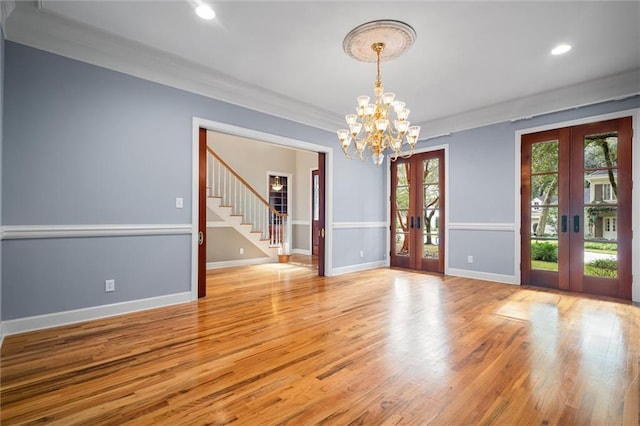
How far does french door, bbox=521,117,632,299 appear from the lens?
13.3 ft

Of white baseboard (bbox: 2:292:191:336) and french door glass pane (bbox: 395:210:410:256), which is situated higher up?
french door glass pane (bbox: 395:210:410:256)

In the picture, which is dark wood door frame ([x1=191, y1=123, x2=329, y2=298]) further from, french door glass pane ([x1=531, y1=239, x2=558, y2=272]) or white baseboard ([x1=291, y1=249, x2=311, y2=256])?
white baseboard ([x1=291, y1=249, x2=311, y2=256])

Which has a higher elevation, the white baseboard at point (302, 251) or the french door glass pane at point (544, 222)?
the french door glass pane at point (544, 222)

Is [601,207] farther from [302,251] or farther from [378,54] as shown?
[302,251]

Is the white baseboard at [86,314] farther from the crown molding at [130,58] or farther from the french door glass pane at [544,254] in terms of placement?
the french door glass pane at [544,254]

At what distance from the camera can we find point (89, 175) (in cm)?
316

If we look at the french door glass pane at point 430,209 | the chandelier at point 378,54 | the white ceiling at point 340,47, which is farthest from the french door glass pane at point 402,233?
the chandelier at point 378,54

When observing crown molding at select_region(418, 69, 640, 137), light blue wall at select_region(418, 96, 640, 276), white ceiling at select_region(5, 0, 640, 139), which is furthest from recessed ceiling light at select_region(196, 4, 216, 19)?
light blue wall at select_region(418, 96, 640, 276)

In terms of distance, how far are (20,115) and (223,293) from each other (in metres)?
2.90

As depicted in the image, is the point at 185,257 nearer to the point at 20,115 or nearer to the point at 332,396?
the point at 20,115

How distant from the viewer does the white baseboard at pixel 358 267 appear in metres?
5.73

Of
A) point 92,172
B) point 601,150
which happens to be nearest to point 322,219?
point 92,172

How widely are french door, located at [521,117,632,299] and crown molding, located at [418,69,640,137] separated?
0.35 m

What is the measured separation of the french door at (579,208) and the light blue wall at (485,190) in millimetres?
199
